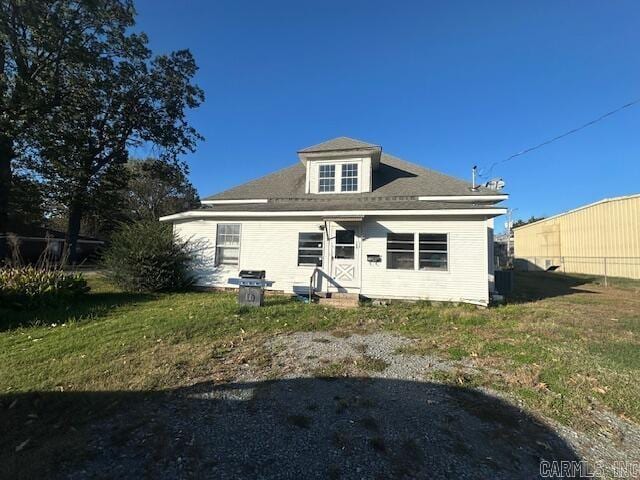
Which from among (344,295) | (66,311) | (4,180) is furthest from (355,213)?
(4,180)

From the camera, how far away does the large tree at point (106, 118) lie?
19.5m

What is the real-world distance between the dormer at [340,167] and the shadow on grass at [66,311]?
810 centimetres

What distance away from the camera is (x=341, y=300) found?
34.2 ft

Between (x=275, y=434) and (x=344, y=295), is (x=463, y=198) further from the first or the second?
(x=275, y=434)

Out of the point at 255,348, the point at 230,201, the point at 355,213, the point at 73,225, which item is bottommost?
the point at 255,348

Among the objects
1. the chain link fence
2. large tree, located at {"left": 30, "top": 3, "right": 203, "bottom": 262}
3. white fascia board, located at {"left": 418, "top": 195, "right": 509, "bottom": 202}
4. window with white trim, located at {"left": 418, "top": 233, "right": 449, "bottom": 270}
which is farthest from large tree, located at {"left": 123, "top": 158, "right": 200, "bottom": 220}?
the chain link fence

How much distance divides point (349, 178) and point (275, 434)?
11764mm

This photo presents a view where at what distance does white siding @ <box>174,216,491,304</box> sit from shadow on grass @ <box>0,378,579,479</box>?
21.8ft

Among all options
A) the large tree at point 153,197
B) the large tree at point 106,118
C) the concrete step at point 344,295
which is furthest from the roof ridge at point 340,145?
the large tree at point 153,197

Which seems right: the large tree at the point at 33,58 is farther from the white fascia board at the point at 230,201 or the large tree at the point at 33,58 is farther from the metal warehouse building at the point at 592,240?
the metal warehouse building at the point at 592,240

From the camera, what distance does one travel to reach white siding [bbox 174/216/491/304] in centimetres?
1032

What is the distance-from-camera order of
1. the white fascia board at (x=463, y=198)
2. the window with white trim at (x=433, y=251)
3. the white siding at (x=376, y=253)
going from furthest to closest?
the white fascia board at (x=463, y=198), the window with white trim at (x=433, y=251), the white siding at (x=376, y=253)

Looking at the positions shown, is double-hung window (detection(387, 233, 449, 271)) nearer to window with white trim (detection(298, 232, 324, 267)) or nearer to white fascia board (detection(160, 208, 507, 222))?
white fascia board (detection(160, 208, 507, 222))

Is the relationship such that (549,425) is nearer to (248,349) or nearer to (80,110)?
(248,349)
